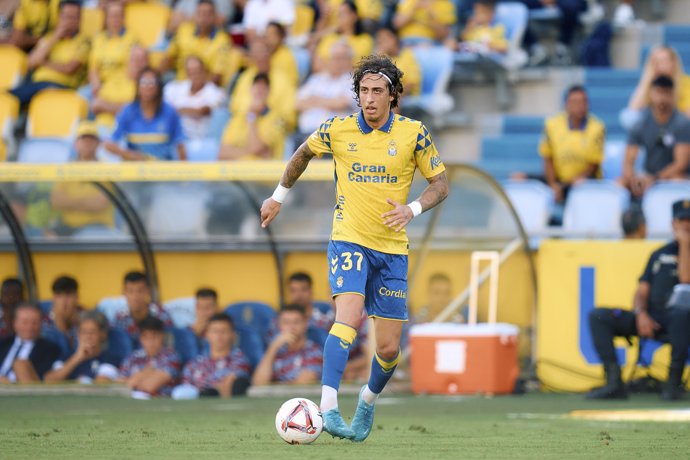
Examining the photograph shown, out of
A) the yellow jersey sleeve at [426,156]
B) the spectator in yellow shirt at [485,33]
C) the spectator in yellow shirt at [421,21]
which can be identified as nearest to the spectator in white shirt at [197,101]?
the spectator in yellow shirt at [421,21]

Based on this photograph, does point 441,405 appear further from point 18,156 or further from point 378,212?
point 18,156

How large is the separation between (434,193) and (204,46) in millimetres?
10446

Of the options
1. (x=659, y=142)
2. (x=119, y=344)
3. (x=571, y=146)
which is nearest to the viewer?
(x=119, y=344)

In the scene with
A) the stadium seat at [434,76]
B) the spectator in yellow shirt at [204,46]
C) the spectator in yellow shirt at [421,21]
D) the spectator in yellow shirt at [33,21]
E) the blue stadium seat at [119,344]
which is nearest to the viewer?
the blue stadium seat at [119,344]

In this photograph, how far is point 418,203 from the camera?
26.1 feet

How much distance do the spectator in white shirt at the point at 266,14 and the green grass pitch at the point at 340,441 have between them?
23.3 feet

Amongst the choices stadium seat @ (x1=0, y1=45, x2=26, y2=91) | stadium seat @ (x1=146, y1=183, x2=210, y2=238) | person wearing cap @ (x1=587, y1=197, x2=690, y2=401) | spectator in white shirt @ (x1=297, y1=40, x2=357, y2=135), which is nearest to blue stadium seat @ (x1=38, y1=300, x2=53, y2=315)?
stadium seat @ (x1=146, y1=183, x2=210, y2=238)

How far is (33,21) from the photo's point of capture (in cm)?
1947

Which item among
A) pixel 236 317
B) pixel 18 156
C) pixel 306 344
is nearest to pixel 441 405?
pixel 306 344

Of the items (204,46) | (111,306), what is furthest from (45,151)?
(111,306)

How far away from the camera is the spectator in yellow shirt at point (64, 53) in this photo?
1866 centimetres

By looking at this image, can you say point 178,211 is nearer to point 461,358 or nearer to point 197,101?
point 197,101

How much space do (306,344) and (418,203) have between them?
5843 millimetres

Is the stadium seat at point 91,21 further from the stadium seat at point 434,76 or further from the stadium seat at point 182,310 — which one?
the stadium seat at point 182,310
